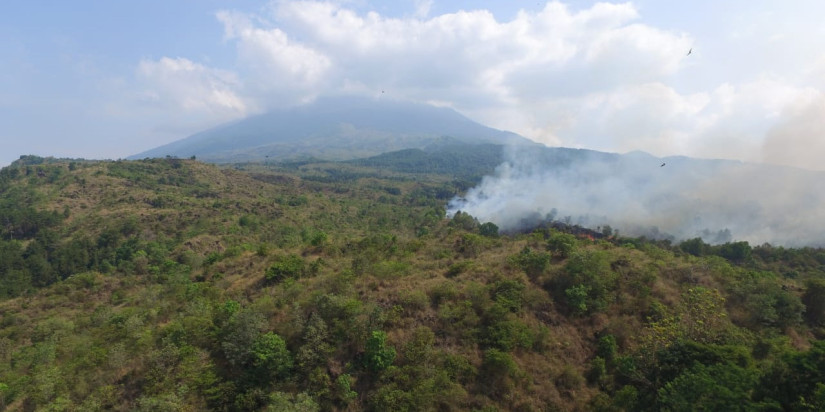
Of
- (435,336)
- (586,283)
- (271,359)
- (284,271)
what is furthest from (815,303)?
(284,271)

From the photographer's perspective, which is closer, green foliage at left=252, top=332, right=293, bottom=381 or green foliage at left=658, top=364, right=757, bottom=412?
green foliage at left=658, top=364, right=757, bottom=412

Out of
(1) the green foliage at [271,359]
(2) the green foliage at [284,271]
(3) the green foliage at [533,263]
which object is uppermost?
(3) the green foliage at [533,263]

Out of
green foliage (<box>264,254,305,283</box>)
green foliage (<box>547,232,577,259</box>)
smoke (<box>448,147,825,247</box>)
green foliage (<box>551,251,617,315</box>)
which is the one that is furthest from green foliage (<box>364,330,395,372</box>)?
smoke (<box>448,147,825,247</box>)

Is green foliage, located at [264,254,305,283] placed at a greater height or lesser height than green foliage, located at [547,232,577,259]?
lesser

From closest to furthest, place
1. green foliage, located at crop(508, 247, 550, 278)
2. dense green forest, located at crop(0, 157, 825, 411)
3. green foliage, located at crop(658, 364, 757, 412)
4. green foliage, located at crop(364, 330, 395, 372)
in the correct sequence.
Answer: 1. green foliage, located at crop(658, 364, 757, 412)
2. dense green forest, located at crop(0, 157, 825, 411)
3. green foliage, located at crop(364, 330, 395, 372)
4. green foliage, located at crop(508, 247, 550, 278)

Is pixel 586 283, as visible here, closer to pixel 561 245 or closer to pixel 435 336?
pixel 561 245

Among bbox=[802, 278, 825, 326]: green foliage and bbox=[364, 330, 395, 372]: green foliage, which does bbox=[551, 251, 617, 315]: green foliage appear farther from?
bbox=[364, 330, 395, 372]: green foliage

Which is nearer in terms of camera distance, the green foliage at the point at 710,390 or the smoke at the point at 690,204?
the green foliage at the point at 710,390

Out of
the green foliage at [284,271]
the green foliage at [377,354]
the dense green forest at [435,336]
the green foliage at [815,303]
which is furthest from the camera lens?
the green foliage at [284,271]

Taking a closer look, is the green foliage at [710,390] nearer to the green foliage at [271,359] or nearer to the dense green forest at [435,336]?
the dense green forest at [435,336]

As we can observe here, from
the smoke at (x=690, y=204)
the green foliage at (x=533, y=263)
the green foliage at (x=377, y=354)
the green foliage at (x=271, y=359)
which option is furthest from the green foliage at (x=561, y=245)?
the smoke at (x=690, y=204)
